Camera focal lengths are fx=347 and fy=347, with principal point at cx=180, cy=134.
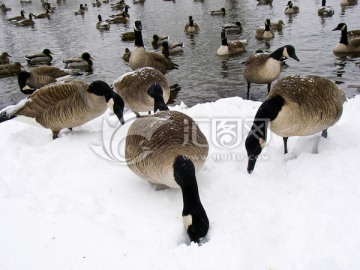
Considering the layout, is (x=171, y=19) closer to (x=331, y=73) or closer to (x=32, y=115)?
(x=331, y=73)

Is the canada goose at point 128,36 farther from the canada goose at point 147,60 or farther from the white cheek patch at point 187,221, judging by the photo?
the white cheek patch at point 187,221

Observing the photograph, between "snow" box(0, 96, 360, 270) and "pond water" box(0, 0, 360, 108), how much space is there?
186 inches

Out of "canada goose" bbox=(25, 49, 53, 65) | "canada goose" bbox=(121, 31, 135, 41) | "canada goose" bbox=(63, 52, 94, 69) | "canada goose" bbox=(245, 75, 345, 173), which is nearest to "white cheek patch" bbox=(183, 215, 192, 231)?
"canada goose" bbox=(245, 75, 345, 173)

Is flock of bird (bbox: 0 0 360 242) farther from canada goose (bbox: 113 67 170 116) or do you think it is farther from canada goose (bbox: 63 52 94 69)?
canada goose (bbox: 63 52 94 69)

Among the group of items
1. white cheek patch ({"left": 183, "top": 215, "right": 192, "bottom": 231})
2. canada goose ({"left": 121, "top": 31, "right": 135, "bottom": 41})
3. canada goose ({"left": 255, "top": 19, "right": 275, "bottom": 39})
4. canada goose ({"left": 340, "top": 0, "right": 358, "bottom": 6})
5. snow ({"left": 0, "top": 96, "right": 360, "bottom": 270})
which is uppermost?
canada goose ({"left": 340, "top": 0, "right": 358, "bottom": 6})

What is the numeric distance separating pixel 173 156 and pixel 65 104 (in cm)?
319

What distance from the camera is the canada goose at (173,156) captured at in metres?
3.51

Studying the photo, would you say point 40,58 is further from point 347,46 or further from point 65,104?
point 347,46

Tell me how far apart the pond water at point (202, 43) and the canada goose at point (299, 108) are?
4.39 metres

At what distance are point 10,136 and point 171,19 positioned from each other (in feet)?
65.7

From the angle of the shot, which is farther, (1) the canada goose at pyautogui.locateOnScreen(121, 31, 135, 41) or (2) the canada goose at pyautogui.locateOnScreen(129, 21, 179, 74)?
(1) the canada goose at pyautogui.locateOnScreen(121, 31, 135, 41)

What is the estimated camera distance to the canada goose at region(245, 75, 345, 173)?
465 centimetres

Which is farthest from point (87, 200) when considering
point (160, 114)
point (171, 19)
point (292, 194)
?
point (171, 19)

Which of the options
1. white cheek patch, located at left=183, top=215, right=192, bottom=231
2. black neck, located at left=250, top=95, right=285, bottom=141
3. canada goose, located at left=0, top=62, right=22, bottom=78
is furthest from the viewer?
canada goose, located at left=0, top=62, right=22, bottom=78
